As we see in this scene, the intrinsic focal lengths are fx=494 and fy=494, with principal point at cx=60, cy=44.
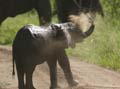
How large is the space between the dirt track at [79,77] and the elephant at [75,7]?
756 millimetres

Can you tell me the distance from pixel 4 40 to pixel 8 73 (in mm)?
3458

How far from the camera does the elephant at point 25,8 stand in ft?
18.5

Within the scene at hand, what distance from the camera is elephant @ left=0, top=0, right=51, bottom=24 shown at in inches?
222

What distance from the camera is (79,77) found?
6.04 metres

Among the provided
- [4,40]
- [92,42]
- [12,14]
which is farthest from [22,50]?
[4,40]

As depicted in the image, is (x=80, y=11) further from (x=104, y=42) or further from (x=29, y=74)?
(x=104, y=42)

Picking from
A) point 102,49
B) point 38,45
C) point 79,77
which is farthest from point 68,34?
point 102,49

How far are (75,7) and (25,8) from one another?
866 millimetres

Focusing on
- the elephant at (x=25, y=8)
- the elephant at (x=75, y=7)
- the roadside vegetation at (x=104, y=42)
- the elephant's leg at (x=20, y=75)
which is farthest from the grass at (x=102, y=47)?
the elephant's leg at (x=20, y=75)

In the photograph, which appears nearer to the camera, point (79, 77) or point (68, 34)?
point (68, 34)

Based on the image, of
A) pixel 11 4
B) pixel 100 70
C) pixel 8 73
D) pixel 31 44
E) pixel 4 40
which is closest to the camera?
pixel 31 44

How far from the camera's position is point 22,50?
4203 millimetres

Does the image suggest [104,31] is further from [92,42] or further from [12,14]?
[12,14]

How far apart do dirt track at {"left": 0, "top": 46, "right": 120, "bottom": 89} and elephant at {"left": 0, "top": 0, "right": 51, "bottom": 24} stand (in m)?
0.70
